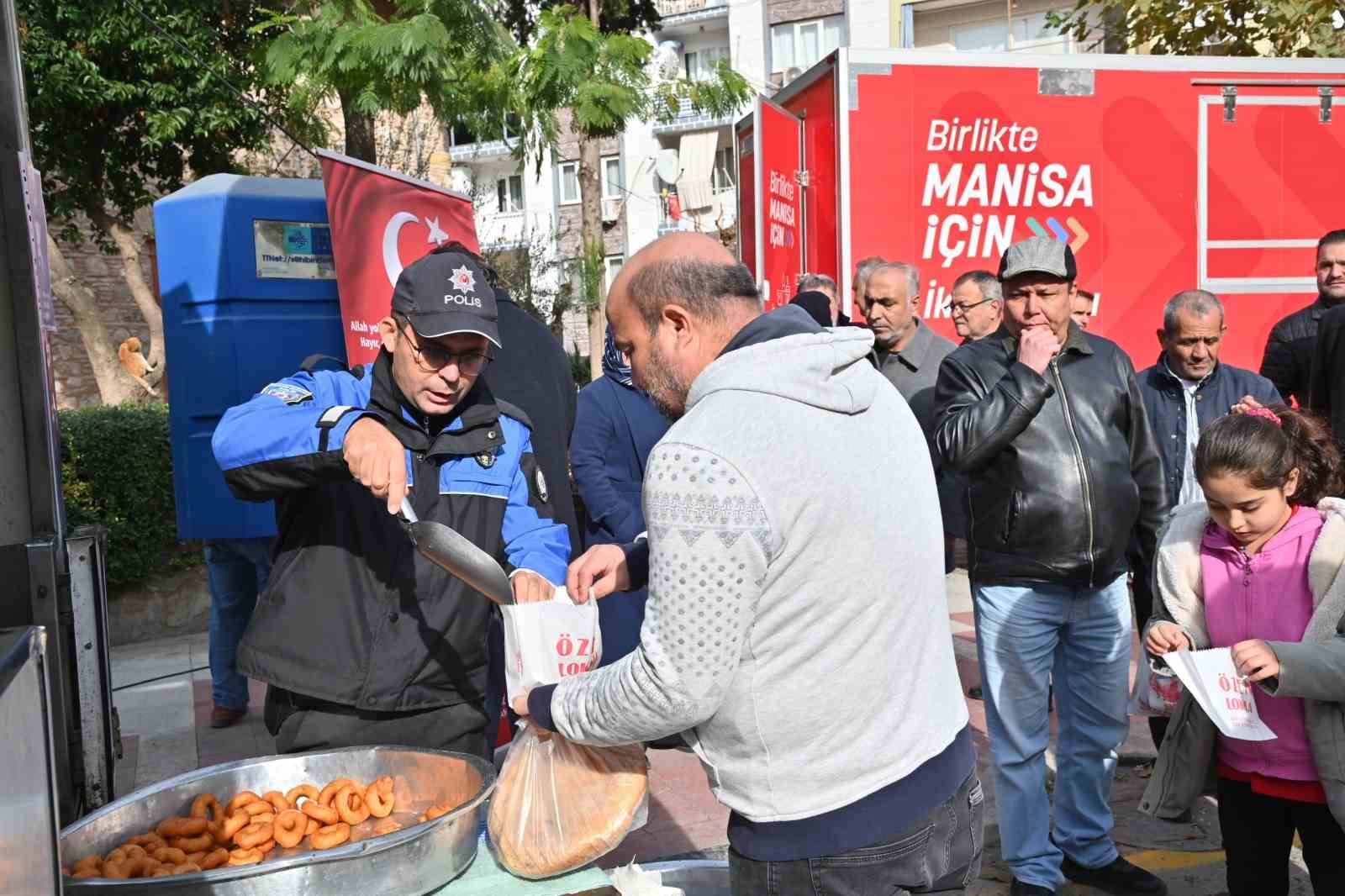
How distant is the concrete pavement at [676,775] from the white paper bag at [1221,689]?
709 millimetres

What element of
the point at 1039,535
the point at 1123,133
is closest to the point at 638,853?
the point at 1039,535

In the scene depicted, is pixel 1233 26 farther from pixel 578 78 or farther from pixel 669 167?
pixel 669 167

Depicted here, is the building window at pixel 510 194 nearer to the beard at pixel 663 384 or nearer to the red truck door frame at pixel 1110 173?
the red truck door frame at pixel 1110 173

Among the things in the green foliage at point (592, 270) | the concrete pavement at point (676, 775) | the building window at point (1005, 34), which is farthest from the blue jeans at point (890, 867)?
the building window at point (1005, 34)

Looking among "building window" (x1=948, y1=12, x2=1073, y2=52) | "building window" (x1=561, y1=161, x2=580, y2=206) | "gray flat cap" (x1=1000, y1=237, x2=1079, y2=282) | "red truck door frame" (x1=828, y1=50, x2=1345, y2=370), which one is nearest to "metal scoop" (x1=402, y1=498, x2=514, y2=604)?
"gray flat cap" (x1=1000, y1=237, x2=1079, y2=282)

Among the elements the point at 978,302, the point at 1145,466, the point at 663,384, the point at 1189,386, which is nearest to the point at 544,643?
the point at 663,384

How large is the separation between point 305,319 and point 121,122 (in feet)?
35.8

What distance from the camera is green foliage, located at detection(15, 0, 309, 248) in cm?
1276

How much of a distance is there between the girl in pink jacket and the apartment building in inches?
895

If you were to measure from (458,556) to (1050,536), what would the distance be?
2064 mm

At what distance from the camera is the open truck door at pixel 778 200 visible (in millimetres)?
6535

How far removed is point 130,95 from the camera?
13320 mm

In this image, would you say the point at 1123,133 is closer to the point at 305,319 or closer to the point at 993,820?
the point at 993,820

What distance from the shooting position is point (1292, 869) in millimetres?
4008
